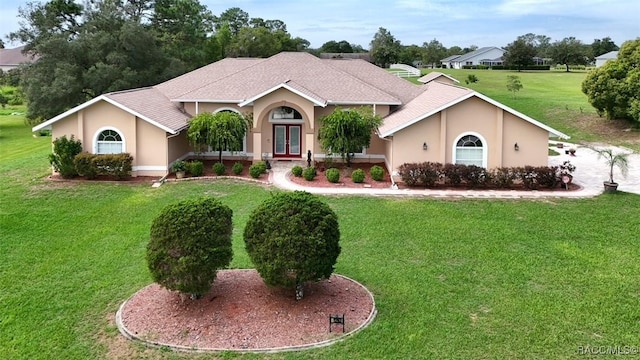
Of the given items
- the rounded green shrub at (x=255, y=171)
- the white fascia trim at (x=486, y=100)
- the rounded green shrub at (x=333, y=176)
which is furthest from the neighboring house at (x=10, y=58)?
the white fascia trim at (x=486, y=100)

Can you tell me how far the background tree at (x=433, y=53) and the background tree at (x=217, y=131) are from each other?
320 feet

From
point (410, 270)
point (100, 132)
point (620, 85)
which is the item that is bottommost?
point (410, 270)

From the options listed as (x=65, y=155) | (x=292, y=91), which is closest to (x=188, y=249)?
(x=65, y=155)

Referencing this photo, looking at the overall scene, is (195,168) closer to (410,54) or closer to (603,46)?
(410,54)

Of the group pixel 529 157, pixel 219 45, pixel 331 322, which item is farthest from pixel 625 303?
pixel 219 45

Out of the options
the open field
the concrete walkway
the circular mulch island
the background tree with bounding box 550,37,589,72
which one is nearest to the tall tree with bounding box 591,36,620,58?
the background tree with bounding box 550,37,589,72

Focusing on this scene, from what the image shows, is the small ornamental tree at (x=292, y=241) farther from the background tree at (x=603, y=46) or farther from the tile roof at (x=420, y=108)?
the background tree at (x=603, y=46)

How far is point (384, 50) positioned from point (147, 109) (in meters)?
76.2

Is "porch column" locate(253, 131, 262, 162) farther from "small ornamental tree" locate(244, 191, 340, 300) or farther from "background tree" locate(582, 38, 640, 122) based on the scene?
"background tree" locate(582, 38, 640, 122)

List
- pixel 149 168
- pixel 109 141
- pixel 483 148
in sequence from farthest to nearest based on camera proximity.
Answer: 1. pixel 149 168
2. pixel 109 141
3. pixel 483 148

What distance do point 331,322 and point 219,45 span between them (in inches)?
2579

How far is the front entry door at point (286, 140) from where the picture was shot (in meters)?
27.8

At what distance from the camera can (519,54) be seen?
87.1 meters

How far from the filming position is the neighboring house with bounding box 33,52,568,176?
2247 cm
